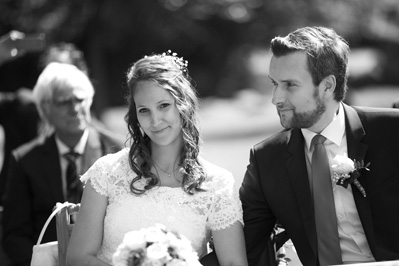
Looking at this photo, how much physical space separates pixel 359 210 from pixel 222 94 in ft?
57.3

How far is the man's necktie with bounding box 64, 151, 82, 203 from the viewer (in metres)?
5.36

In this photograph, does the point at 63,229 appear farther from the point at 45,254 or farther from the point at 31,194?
the point at 31,194

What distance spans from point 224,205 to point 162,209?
1.11ft

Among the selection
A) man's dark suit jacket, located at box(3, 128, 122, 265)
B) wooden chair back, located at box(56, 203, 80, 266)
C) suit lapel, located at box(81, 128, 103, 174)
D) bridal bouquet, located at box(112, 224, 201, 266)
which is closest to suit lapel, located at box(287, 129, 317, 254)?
bridal bouquet, located at box(112, 224, 201, 266)

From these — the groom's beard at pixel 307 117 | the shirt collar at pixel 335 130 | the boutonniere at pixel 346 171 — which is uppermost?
the groom's beard at pixel 307 117

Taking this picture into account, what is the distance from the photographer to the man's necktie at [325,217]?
13.7 ft

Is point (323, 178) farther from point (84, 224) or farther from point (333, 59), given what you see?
point (84, 224)

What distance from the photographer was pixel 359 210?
4141 millimetres

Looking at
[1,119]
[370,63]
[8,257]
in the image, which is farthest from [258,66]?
[8,257]

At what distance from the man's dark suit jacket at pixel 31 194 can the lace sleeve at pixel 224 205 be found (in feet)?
3.91

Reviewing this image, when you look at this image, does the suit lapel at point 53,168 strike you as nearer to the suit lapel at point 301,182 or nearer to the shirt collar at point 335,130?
the suit lapel at point 301,182

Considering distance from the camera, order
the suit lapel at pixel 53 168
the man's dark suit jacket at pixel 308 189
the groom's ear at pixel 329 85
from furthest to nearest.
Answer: the suit lapel at pixel 53 168 < the groom's ear at pixel 329 85 < the man's dark suit jacket at pixel 308 189

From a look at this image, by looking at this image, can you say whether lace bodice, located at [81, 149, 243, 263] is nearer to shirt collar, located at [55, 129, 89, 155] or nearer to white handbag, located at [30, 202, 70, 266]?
white handbag, located at [30, 202, 70, 266]

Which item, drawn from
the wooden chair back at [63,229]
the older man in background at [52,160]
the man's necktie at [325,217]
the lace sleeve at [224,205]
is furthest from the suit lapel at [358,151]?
the older man in background at [52,160]
